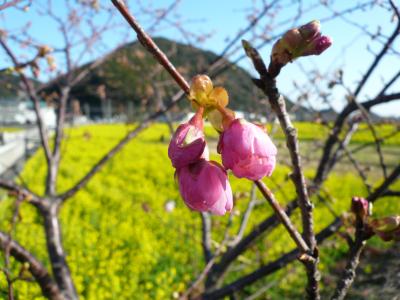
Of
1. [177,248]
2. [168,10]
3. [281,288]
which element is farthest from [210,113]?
[177,248]

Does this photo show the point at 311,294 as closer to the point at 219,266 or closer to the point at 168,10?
the point at 219,266

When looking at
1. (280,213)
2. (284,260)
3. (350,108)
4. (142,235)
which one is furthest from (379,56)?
(142,235)

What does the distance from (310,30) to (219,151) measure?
5.7 inches

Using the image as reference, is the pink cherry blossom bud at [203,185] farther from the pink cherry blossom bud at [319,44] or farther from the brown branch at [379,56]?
the brown branch at [379,56]

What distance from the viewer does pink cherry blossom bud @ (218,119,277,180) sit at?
1.39 ft

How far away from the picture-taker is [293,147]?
1.49 ft

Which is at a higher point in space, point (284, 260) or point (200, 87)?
point (200, 87)

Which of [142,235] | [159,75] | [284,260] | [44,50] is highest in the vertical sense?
[159,75]

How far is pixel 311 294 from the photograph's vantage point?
0.58 m

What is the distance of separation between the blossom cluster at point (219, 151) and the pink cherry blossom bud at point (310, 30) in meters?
0.10

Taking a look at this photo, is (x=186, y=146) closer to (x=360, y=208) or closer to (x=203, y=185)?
(x=203, y=185)

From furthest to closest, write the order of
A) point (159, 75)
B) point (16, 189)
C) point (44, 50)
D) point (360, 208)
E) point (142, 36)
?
point (159, 75)
point (16, 189)
point (44, 50)
point (360, 208)
point (142, 36)

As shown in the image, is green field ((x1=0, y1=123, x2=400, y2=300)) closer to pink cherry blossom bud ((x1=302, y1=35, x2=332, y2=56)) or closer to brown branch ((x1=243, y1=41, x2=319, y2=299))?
brown branch ((x1=243, y1=41, x2=319, y2=299))

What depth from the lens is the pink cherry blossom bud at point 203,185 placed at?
17.9 inches
